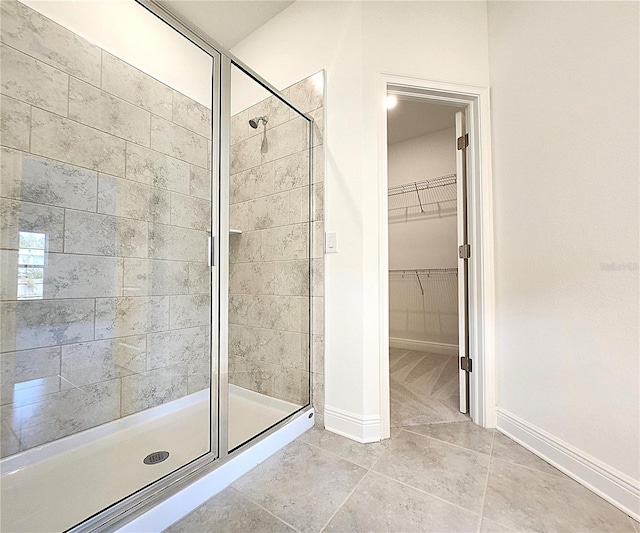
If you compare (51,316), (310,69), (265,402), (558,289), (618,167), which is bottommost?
(265,402)

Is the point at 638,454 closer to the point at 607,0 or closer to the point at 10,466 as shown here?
the point at 607,0

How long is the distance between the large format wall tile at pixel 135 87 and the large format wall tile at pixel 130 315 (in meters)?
1.25

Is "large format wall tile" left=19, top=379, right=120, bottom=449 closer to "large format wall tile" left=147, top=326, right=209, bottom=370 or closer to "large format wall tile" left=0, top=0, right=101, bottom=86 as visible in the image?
"large format wall tile" left=147, top=326, right=209, bottom=370

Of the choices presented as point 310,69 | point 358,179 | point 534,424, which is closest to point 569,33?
point 358,179

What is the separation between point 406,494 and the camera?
1.26 meters

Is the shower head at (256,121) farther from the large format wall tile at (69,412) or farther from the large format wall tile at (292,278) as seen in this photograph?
the large format wall tile at (69,412)

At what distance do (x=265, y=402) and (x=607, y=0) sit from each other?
2573 mm

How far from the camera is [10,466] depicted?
4.53ft

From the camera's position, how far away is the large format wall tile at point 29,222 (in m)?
1.43

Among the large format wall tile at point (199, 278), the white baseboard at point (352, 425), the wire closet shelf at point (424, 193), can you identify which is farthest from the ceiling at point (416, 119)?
the white baseboard at point (352, 425)

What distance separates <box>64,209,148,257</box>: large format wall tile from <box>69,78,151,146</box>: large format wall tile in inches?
20.5

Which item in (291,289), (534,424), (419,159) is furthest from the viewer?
(419,159)

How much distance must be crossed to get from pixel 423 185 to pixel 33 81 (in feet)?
11.6

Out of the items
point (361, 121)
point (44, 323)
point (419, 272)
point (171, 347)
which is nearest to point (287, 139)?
point (361, 121)
